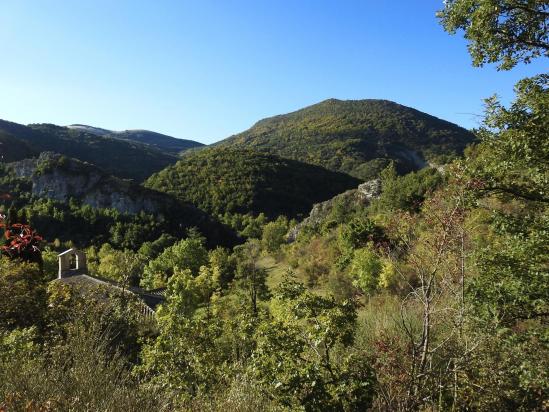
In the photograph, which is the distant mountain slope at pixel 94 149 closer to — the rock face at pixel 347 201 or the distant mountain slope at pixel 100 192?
the distant mountain slope at pixel 100 192

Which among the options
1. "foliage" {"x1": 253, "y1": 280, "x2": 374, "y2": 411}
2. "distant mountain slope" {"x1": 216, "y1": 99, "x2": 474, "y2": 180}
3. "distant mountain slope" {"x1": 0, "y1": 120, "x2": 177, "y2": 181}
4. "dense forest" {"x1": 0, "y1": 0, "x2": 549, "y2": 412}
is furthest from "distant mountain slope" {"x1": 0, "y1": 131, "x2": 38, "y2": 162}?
"foliage" {"x1": 253, "y1": 280, "x2": 374, "y2": 411}

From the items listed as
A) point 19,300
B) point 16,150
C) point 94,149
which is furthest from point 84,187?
point 94,149

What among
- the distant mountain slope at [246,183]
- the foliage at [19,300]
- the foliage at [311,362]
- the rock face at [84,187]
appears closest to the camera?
the foliage at [311,362]

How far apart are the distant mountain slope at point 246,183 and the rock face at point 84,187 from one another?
14848mm

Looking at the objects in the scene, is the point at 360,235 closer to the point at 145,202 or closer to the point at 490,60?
the point at 490,60

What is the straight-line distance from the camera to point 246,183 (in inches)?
3095

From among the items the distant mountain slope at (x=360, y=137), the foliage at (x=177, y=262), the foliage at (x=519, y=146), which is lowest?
the foliage at (x=177, y=262)

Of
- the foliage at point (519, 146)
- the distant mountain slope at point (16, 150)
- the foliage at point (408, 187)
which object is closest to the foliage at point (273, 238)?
the foliage at point (408, 187)

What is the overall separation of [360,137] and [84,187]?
3367 inches

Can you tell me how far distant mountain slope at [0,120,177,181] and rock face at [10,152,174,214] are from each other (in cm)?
4404

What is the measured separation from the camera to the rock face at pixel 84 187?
56.3m

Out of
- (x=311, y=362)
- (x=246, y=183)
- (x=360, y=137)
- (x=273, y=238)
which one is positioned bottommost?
(x=273, y=238)

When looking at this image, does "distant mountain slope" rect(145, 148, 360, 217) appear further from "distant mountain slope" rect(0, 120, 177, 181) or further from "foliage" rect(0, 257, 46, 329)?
"foliage" rect(0, 257, 46, 329)

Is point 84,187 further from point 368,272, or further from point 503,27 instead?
point 503,27
